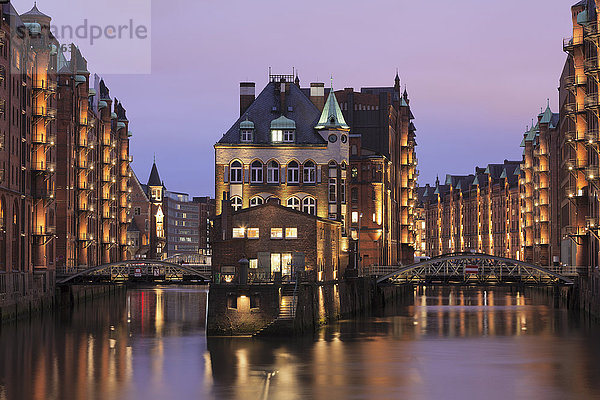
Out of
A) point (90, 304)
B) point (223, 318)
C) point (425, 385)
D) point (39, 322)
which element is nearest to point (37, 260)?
point (39, 322)

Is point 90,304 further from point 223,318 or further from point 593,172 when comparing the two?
point 593,172

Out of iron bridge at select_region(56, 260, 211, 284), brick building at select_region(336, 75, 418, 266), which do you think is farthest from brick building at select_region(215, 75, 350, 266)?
iron bridge at select_region(56, 260, 211, 284)

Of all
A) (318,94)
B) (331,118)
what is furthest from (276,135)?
(318,94)

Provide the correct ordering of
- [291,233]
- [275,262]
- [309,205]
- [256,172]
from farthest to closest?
[309,205] < [256,172] < [291,233] < [275,262]

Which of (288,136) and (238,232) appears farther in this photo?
(288,136)

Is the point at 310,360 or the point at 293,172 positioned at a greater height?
the point at 293,172

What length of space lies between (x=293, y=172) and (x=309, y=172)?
1.72 metres

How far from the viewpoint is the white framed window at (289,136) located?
112938 mm

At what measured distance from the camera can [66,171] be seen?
12431cm

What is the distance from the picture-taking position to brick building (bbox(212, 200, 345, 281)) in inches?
3268

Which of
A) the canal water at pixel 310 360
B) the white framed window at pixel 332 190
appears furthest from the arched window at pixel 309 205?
the canal water at pixel 310 360

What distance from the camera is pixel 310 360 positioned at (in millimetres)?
65188

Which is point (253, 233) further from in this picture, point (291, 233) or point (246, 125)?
point (246, 125)

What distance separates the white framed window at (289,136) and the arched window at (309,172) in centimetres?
300
